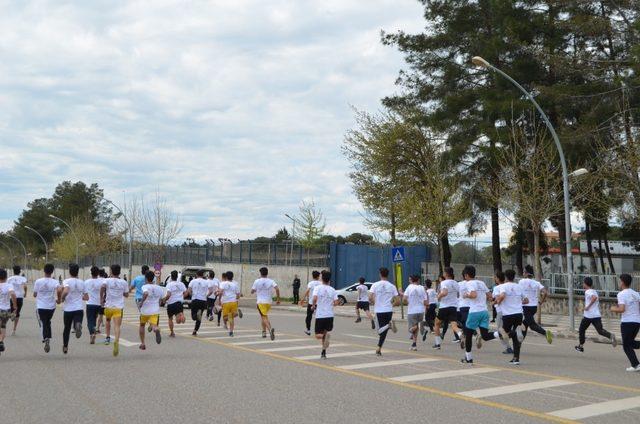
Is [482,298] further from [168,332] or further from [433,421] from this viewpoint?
[168,332]

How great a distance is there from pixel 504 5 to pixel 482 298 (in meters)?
22.0

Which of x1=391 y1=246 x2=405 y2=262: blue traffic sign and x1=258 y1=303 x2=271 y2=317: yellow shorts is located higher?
x1=391 y1=246 x2=405 y2=262: blue traffic sign

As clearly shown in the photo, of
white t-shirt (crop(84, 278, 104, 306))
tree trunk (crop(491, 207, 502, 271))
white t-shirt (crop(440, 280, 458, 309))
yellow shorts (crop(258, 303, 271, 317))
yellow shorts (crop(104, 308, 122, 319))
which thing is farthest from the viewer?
tree trunk (crop(491, 207, 502, 271))

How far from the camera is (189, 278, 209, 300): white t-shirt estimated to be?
19234 millimetres

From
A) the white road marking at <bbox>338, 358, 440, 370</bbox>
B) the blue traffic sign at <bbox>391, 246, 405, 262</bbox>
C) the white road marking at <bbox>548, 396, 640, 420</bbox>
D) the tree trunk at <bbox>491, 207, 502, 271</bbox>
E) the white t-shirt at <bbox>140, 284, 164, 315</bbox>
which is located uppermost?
the tree trunk at <bbox>491, 207, 502, 271</bbox>

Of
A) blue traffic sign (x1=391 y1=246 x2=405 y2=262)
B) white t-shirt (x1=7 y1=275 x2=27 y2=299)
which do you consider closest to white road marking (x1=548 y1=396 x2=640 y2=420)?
white t-shirt (x1=7 y1=275 x2=27 y2=299)

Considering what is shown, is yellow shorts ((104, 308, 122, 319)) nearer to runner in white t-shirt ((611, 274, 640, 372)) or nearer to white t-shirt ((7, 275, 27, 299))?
white t-shirt ((7, 275, 27, 299))

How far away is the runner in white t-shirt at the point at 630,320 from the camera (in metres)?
11.8

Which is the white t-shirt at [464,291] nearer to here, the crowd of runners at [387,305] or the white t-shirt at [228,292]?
the crowd of runners at [387,305]

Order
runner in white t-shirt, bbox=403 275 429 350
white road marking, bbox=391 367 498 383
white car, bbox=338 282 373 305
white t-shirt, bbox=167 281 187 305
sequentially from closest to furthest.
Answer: white road marking, bbox=391 367 498 383, runner in white t-shirt, bbox=403 275 429 350, white t-shirt, bbox=167 281 187 305, white car, bbox=338 282 373 305

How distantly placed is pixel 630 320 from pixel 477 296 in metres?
2.63

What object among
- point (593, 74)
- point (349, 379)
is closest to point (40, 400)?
point (349, 379)

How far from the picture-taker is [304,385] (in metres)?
9.77

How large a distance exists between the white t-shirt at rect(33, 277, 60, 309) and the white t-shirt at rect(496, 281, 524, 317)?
8559 mm
